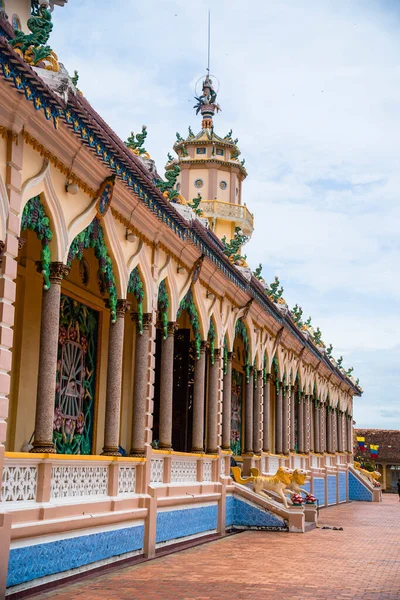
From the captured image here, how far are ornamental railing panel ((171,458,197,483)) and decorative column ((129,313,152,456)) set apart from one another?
1.70 m

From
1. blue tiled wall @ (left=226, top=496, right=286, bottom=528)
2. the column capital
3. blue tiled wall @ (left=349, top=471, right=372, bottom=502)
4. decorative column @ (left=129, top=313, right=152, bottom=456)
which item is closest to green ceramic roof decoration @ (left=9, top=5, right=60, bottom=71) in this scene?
the column capital

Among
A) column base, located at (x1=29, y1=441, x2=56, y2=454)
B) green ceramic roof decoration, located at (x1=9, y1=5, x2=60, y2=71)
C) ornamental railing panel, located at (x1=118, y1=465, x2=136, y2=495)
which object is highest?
green ceramic roof decoration, located at (x1=9, y1=5, x2=60, y2=71)

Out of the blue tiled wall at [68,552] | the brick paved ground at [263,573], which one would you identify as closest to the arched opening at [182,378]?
the brick paved ground at [263,573]

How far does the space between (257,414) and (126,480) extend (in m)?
10.2

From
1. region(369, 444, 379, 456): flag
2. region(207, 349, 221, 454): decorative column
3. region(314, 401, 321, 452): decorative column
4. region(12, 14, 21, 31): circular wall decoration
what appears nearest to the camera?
region(12, 14, 21, 31): circular wall decoration

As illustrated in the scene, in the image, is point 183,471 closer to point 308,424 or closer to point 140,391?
point 140,391

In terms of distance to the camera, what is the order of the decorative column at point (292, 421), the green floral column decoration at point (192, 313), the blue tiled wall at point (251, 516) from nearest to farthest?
the green floral column decoration at point (192, 313) < the blue tiled wall at point (251, 516) < the decorative column at point (292, 421)

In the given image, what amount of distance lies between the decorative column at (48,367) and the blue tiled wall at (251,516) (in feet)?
30.5

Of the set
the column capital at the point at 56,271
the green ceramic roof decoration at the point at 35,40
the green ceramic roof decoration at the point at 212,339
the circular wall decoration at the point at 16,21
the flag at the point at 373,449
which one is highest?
the circular wall decoration at the point at 16,21

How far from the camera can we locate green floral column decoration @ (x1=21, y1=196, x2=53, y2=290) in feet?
30.9

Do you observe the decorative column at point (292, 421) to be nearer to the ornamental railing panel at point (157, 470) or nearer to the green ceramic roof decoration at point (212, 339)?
the green ceramic roof decoration at point (212, 339)

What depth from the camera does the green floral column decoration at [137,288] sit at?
12.9m

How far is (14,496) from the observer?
881cm

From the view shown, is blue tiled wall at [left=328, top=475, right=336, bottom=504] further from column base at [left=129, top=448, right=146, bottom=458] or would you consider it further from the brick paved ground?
column base at [left=129, top=448, right=146, bottom=458]
